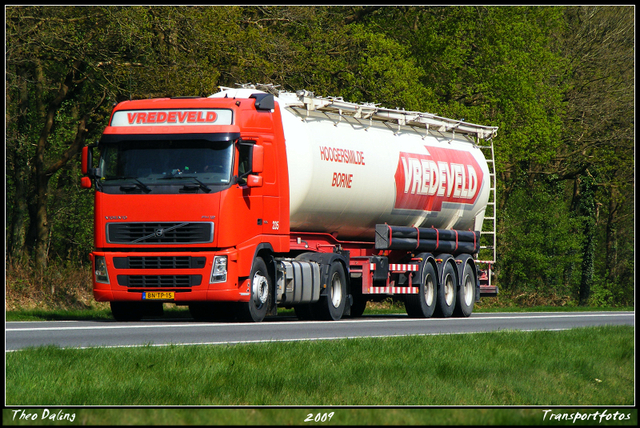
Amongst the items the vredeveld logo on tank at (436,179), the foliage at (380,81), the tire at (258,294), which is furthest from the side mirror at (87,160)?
the foliage at (380,81)

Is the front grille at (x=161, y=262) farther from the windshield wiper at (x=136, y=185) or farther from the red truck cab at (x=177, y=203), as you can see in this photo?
the windshield wiper at (x=136, y=185)

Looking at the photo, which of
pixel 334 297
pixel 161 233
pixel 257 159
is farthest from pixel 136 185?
pixel 334 297

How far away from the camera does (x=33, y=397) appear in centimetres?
820

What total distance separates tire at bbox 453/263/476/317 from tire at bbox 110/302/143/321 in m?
8.39

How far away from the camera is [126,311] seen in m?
18.8

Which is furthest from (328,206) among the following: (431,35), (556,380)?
(431,35)

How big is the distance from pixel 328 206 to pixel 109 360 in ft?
33.9

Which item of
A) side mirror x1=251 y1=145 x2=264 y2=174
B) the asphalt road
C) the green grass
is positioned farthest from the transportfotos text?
side mirror x1=251 y1=145 x2=264 y2=174

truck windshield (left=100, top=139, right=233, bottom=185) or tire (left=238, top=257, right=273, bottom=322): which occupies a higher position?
truck windshield (left=100, top=139, right=233, bottom=185)

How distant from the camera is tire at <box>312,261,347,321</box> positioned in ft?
65.5

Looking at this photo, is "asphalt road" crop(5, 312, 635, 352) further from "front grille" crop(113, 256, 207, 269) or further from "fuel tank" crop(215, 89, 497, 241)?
"fuel tank" crop(215, 89, 497, 241)

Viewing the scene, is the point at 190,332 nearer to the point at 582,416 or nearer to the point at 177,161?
the point at 177,161

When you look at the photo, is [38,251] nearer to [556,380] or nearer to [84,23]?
[84,23]

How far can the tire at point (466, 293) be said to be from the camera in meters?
24.5
